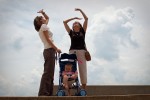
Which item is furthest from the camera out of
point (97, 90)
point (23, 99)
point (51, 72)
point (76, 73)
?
point (97, 90)

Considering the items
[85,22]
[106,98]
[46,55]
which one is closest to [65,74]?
[46,55]

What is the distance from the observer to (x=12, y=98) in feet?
17.7

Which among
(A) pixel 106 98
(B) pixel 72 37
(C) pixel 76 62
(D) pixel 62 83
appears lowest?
(A) pixel 106 98

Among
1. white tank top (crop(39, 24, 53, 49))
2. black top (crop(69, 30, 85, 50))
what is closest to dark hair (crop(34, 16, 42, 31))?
white tank top (crop(39, 24, 53, 49))

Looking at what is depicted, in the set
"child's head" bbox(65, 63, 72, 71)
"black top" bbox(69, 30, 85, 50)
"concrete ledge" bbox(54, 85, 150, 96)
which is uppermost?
"black top" bbox(69, 30, 85, 50)

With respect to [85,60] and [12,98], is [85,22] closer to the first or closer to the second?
[85,60]

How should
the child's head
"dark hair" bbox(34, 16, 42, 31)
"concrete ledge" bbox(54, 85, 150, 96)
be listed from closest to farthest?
"dark hair" bbox(34, 16, 42, 31) → the child's head → "concrete ledge" bbox(54, 85, 150, 96)

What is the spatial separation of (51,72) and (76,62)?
845 millimetres

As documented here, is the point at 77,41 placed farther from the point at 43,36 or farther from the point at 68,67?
the point at 43,36

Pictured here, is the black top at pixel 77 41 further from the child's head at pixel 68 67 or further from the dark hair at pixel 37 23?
the dark hair at pixel 37 23

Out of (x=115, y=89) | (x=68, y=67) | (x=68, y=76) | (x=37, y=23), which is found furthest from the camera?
(x=115, y=89)

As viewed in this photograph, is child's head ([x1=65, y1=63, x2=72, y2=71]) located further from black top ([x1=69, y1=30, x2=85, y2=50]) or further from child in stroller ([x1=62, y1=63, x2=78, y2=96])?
black top ([x1=69, y1=30, x2=85, y2=50])

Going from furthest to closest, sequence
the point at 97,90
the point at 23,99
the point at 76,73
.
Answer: the point at 97,90
the point at 76,73
the point at 23,99

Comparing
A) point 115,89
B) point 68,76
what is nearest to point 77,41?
point 68,76
